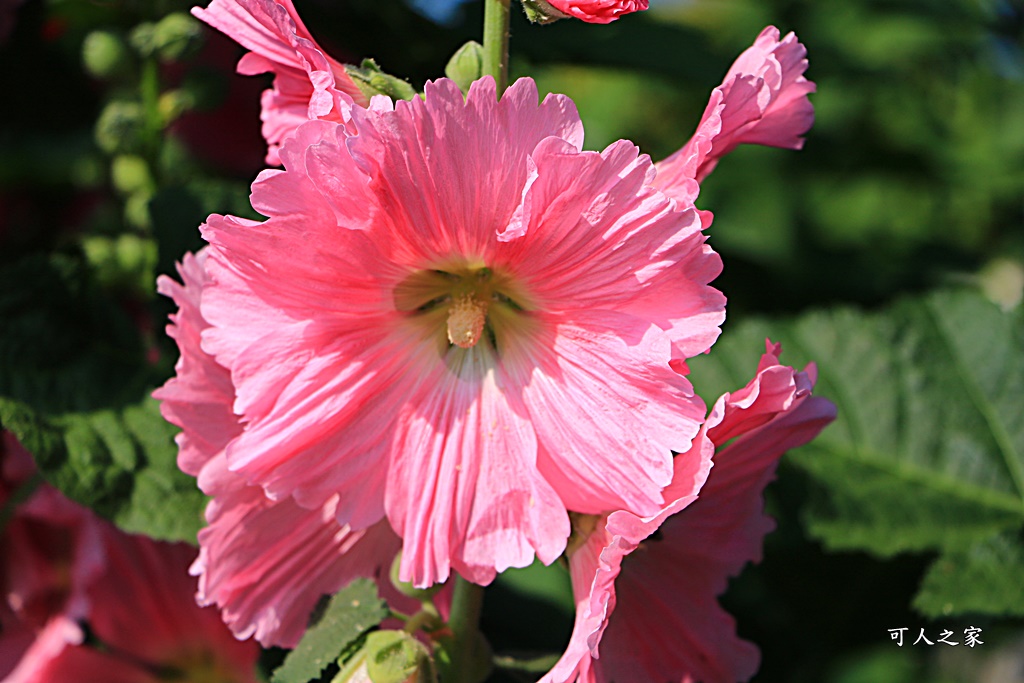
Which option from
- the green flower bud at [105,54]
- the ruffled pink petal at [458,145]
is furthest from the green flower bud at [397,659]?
the green flower bud at [105,54]

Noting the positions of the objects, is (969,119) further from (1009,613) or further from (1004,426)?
(1009,613)

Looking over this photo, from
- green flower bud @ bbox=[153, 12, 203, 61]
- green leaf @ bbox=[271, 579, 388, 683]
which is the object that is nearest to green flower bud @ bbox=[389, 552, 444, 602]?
green leaf @ bbox=[271, 579, 388, 683]

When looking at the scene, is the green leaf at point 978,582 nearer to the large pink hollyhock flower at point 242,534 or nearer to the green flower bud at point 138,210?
the large pink hollyhock flower at point 242,534

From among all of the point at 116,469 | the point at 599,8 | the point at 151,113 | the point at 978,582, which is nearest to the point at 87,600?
the point at 116,469

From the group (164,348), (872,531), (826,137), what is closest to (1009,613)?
(872,531)

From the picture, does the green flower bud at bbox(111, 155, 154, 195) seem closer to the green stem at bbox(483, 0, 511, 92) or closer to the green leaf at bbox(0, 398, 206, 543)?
the green leaf at bbox(0, 398, 206, 543)

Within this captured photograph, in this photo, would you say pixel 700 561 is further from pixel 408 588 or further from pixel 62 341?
pixel 62 341
